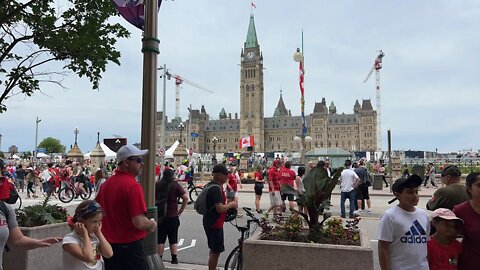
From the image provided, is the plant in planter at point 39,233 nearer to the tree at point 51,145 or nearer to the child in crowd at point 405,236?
the child in crowd at point 405,236

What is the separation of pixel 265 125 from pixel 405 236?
571 feet

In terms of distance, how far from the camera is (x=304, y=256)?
488cm

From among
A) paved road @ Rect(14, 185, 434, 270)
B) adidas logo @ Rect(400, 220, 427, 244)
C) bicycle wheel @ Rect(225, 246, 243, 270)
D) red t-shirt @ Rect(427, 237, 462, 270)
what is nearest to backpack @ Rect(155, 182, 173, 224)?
paved road @ Rect(14, 185, 434, 270)

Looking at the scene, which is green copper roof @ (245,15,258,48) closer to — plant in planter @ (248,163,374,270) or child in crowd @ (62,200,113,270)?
plant in planter @ (248,163,374,270)

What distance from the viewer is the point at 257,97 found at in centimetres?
16938

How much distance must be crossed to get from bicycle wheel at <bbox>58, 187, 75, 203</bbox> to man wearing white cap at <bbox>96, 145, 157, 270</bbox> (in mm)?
17054

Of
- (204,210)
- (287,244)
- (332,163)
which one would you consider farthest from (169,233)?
(332,163)

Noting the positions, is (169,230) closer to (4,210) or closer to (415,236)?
→ (4,210)

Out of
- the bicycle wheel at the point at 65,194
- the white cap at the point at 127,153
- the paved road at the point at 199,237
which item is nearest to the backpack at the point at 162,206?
the paved road at the point at 199,237

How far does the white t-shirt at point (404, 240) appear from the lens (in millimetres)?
3705

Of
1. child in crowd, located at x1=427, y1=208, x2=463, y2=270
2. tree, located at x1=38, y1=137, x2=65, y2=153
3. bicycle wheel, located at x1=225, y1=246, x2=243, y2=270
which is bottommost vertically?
bicycle wheel, located at x1=225, y1=246, x2=243, y2=270

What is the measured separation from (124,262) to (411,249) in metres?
2.86

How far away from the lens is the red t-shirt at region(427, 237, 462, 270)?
3697mm

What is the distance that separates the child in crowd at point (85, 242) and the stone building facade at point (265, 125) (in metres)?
162
